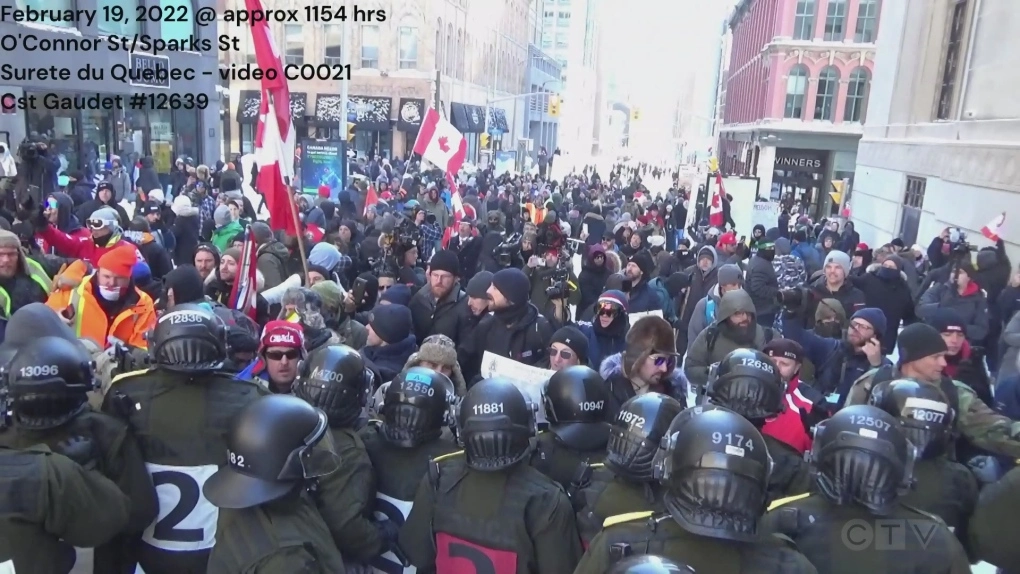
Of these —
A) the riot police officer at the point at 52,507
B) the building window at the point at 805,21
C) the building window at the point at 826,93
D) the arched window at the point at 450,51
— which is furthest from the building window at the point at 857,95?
the riot police officer at the point at 52,507

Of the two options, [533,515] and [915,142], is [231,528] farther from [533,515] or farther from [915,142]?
[915,142]

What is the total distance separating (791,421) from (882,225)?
19.1m

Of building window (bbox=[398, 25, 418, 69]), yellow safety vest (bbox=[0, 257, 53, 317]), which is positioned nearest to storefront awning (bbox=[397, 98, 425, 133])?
building window (bbox=[398, 25, 418, 69])

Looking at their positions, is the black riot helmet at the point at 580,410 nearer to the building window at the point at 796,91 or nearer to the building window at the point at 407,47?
the building window at the point at 796,91

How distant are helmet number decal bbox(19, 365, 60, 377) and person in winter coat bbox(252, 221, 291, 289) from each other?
4.23 meters

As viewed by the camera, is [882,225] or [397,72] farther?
[397,72]

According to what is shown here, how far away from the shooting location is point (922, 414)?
128 inches

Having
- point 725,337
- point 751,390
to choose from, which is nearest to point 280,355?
point 751,390

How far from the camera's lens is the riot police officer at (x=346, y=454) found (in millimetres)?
2939

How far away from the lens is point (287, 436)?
259cm

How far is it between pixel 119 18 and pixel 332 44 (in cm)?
1871

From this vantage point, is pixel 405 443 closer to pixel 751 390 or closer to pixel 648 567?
pixel 751 390

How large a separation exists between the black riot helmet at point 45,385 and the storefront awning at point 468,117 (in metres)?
40.5

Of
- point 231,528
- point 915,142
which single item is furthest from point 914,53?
point 231,528
